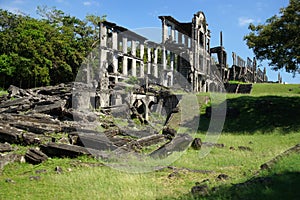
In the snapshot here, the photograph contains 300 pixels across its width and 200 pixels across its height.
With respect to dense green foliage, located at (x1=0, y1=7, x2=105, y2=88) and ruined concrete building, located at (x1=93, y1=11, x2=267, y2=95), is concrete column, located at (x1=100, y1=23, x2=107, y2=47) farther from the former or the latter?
dense green foliage, located at (x1=0, y1=7, x2=105, y2=88)

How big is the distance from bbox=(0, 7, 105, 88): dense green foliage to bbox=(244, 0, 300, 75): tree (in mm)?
28586

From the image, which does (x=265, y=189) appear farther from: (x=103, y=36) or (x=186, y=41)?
(x=186, y=41)

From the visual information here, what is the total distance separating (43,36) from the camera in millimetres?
46094

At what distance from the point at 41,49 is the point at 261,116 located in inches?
1233

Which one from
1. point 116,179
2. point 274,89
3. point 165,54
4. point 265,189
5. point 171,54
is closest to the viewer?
point 265,189

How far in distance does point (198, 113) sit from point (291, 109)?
7.53 meters

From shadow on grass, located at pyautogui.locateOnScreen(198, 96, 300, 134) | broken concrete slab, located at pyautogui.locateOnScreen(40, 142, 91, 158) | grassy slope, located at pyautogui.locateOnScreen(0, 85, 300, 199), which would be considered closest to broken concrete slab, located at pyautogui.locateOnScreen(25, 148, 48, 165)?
grassy slope, located at pyautogui.locateOnScreen(0, 85, 300, 199)

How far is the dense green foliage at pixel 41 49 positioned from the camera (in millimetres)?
42250

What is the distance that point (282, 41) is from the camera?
24.3m

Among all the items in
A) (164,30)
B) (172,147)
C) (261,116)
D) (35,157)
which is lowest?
(172,147)

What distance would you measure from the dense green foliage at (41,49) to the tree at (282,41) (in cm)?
2859

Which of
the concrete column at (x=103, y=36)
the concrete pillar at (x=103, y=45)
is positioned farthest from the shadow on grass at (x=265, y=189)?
the concrete column at (x=103, y=36)

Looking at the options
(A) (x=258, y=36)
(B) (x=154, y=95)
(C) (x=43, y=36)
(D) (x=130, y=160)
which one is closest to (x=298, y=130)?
(A) (x=258, y=36)

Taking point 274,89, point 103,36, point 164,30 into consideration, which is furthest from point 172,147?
point 164,30
